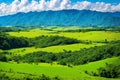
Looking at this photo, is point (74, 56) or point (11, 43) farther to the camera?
point (11, 43)

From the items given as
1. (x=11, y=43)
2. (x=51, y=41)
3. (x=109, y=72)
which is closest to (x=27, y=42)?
(x=11, y=43)

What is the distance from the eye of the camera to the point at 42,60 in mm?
91750

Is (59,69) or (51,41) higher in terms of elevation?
(59,69)

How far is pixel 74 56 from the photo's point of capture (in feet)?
321


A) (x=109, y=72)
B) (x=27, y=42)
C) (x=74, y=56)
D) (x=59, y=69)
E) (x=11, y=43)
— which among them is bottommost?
(x=27, y=42)

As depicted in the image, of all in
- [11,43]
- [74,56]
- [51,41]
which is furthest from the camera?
[51,41]

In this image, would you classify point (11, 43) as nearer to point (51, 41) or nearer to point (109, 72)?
point (51, 41)

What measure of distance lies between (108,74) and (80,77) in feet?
27.6

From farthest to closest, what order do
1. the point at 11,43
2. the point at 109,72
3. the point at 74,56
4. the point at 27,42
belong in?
the point at 27,42 < the point at 11,43 < the point at 74,56 < the point at 109,72

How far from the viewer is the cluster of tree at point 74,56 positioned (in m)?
91.6

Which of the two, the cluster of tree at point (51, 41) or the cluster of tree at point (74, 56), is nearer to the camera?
the cluster of tree at point (74, 56)

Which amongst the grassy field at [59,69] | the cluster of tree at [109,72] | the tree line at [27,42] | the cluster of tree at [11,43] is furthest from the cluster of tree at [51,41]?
the cluster of tree at [109,72]

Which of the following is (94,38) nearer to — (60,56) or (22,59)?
(60,56)

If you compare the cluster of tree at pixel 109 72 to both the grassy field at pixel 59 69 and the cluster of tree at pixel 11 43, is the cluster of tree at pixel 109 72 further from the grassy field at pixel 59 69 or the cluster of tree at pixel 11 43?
the cluster of tree at pixel 11 43
